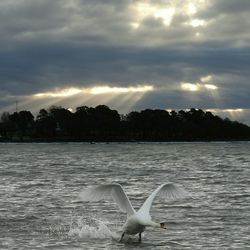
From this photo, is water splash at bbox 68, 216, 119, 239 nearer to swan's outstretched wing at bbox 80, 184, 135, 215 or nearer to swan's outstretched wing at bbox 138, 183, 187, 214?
swan's outstretched wing at bbox 80, 184, 135, 215

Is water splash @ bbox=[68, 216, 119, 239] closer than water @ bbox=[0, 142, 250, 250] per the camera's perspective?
No

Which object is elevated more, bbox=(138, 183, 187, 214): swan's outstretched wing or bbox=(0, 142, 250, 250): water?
bbox=(138, 183, 187, 214): swan's outstretched wing

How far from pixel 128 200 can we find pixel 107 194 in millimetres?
780

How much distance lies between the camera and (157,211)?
33.9m

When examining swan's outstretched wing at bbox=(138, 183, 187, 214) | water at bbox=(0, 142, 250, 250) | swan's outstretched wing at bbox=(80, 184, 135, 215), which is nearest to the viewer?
swan's outstretched wing at bbox=(80, 184, 135, 215)

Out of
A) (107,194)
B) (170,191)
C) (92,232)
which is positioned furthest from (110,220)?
(107,194)

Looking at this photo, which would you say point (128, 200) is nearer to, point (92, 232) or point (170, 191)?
point (170, 191)

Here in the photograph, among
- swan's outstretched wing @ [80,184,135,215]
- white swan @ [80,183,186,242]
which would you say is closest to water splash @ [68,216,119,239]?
white swan @ [80,183,186,242]

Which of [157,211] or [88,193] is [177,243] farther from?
[157,211]

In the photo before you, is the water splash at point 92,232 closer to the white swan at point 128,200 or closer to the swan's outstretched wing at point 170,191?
the white swan at point 128,200

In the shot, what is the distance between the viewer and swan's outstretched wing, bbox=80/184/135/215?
862 inches

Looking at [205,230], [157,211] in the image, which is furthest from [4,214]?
[205,230]

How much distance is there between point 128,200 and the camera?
22.8 metres

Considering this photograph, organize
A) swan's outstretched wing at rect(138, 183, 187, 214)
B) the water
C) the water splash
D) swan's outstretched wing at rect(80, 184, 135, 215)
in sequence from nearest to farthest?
1. swan's outstretched wing at rect(80, 184, 135, 215)
2. swan's outstretched wing at rect(138, 183, 187, 214)
3. the water
4. the water splash
